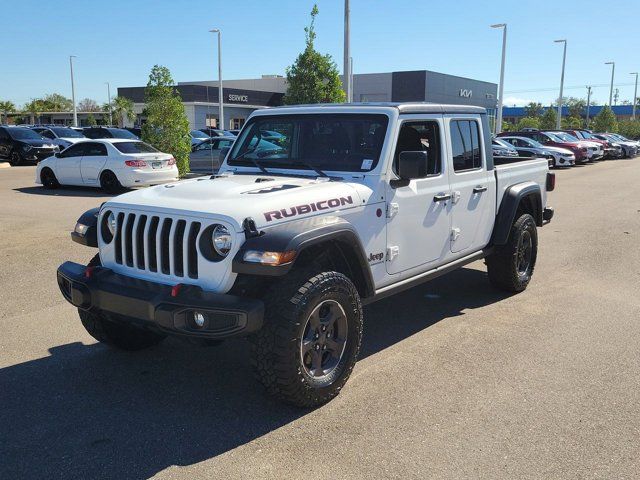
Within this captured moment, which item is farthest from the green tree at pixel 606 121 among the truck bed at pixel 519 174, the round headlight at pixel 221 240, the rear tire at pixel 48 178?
the round headlight at pixel 221 240

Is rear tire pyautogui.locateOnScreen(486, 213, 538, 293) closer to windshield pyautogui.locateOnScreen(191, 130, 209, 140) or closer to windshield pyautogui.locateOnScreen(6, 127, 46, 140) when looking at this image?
windshield pyautogui.locateOnScreen(6, 127, 46, 140)

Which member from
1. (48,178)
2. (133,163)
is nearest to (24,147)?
(48,178)

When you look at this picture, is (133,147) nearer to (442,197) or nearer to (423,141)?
(423,141)

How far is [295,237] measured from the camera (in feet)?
11.7

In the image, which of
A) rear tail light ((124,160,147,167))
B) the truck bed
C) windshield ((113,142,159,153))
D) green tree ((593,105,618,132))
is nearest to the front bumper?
the truck bed

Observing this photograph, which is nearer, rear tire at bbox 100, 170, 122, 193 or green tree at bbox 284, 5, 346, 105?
rear tire at bbox 100, 170, 122, 193

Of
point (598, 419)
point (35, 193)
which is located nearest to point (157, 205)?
point (598, 419)

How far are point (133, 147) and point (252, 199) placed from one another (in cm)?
1215

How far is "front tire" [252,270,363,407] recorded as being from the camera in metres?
3.56

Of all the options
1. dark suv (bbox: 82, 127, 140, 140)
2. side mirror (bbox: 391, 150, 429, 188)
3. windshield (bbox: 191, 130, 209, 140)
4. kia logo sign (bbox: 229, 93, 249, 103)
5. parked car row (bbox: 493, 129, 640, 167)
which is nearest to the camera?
side mirror (bbox: 391, 150, 429, 188)

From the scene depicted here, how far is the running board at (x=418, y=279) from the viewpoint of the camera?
4498mm

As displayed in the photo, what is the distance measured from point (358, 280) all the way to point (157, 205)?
1475mm

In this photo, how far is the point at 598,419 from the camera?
3.77 m

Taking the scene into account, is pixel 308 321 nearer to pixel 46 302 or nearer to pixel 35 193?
pixel 46 302
